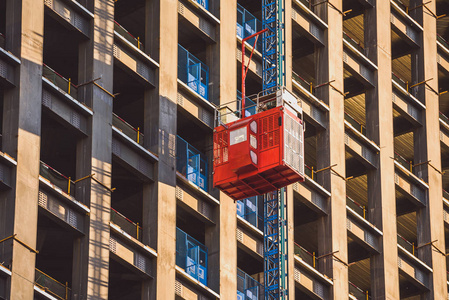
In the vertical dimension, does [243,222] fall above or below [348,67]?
below

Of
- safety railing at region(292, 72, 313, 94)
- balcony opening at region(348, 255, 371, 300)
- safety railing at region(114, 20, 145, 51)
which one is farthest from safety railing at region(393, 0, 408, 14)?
safety railing at region(114, 20, 145, 51)

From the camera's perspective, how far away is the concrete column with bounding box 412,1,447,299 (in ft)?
299

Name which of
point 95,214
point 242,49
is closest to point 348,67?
point 242,49

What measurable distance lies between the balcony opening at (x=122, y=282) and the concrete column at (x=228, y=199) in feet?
15.4

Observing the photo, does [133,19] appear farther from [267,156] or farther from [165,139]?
[267,156]

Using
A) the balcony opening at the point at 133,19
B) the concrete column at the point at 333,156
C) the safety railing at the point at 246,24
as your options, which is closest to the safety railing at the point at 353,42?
the concrete column at the point at 333,156

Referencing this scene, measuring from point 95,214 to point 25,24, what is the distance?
958 cm

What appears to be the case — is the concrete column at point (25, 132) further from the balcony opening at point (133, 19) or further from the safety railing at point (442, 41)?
the safety railing at point (442, 41)

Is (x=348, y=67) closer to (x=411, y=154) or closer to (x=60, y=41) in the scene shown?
(x=411, y=154)

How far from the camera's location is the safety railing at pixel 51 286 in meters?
61.8

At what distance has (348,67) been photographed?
8850 centimetres

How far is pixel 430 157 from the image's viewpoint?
94625 mm

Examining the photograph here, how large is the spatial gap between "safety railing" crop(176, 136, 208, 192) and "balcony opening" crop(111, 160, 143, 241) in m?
2.52

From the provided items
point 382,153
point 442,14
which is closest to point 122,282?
point 382,153
